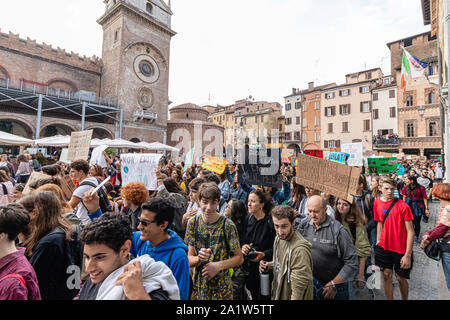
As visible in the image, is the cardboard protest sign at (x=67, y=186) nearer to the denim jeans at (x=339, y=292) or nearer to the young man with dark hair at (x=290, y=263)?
the young man with dark hair at (x=290, y=263)

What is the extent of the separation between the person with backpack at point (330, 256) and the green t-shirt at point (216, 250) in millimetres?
989

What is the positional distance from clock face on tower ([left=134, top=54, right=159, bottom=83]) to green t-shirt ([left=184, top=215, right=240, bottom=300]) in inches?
1216

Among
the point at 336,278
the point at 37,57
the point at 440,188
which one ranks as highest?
the point at 37,57

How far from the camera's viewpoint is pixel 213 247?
2.62 m

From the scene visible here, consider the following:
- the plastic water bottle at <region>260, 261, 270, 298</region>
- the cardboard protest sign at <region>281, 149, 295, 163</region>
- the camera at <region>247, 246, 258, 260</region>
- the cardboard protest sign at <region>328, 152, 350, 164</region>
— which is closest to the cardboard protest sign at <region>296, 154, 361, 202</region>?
the camera at <region>247, 246, 258, 260</region>

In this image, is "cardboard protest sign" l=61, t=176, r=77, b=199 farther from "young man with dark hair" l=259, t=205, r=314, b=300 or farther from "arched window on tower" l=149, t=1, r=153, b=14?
"arched window on tower" l=149, t=1, r=153, b=14

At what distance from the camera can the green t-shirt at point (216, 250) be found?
259 cm

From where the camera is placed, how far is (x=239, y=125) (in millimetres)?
55844

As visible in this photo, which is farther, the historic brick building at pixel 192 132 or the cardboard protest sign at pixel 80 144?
the historic brick building at pixel 192 132

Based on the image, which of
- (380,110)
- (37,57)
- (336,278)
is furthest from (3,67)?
(380,110)

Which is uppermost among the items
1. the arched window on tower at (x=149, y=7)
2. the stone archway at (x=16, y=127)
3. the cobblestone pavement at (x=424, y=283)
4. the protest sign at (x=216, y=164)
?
the arched window on tower at (x=149, y=7)

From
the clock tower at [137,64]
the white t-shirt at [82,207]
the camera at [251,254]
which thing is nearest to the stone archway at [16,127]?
the clock tower at [137,64]

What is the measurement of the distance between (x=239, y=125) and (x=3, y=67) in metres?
40.6

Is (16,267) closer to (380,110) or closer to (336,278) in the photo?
(336,278)
